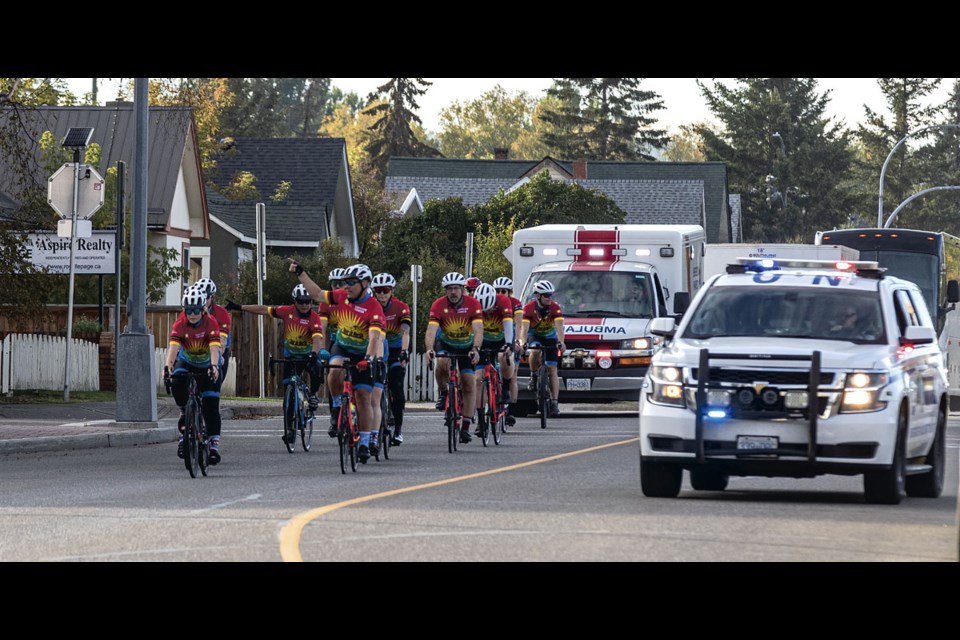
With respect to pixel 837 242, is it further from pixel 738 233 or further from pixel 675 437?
pixel 738 233

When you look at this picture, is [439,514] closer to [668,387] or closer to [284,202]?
[668,387]

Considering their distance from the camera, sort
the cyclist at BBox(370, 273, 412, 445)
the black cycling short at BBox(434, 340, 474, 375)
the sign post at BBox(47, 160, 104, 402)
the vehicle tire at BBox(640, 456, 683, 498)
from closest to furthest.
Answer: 1. the vehicle tire at BBox(640, 456, 683, 498)
2. the cyclist at BBox(370, 273, 412, 445)
3. the black cycling short at BBox(434, 340, 474, 375)
4. the sign post at BBox(47, 160, 104, 402)

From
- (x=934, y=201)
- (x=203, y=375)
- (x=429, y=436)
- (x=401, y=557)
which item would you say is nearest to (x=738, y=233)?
(x=934, y=201)

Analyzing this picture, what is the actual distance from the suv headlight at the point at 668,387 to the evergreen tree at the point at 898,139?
104 meters

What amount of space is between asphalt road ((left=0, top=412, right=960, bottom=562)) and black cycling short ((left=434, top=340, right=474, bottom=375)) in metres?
1.84

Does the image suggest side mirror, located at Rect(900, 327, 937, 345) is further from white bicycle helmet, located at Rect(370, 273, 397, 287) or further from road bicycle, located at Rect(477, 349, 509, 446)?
road bicycle, located at Rect(477, 349, 509, 446)

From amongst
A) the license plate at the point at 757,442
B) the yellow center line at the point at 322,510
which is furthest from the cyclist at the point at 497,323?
the license plate at the point at 757,442

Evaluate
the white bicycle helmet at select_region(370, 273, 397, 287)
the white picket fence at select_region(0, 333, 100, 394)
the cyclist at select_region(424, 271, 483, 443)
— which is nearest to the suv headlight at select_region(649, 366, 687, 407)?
the white bicycle helmet at select_region(370, 273, 397, 287)

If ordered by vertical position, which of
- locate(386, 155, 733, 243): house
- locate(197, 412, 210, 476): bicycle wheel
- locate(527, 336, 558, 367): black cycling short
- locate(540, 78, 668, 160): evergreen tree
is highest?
locate(540, 78, 668, 160): evergreen tree

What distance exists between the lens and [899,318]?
15.4 metres

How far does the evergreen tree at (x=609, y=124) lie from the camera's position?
4552 inches

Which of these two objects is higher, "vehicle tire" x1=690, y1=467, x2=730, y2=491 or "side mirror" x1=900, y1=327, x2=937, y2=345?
"side mirror" x1=900, y1=327, x2=937, y2=345

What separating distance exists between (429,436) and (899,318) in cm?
1033

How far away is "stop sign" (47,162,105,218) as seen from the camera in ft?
89.3
